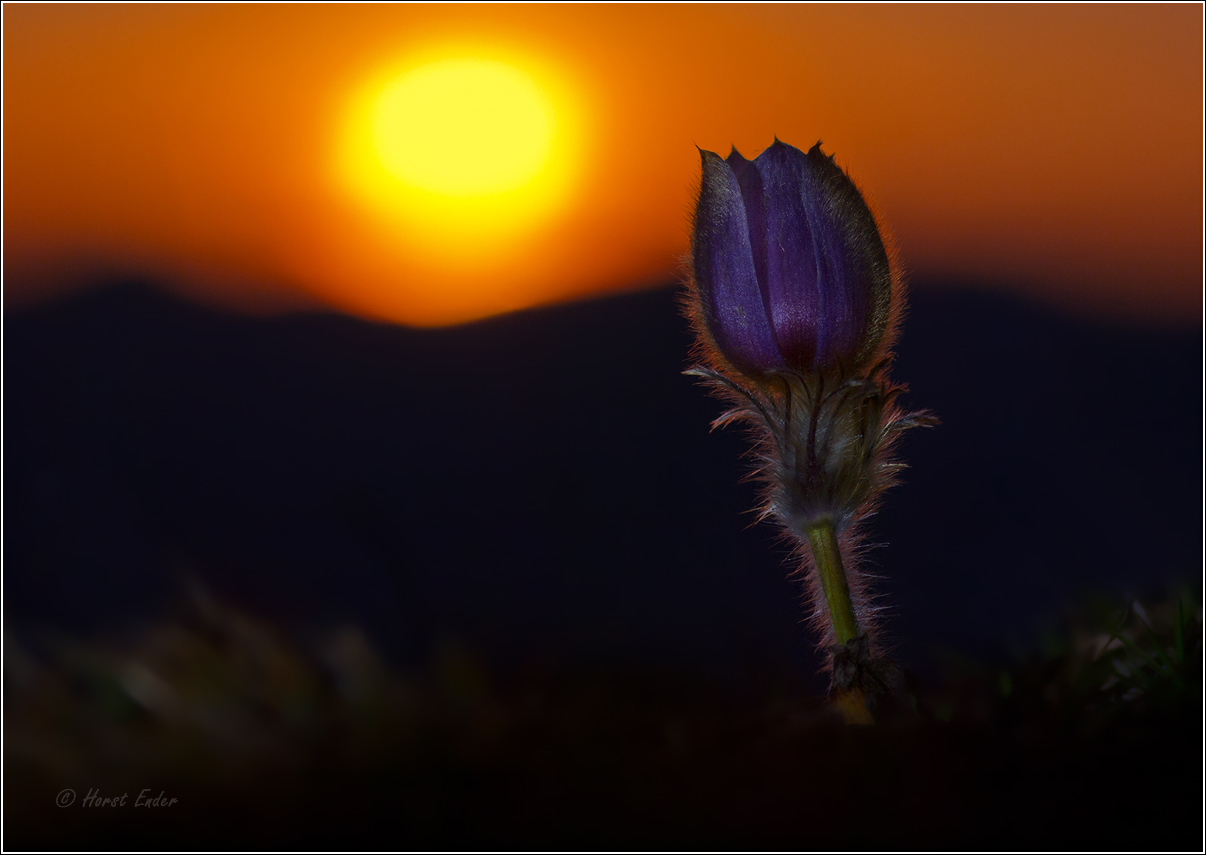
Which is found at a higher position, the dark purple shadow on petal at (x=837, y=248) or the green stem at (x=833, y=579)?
the dark purple shadow on petal at (x=837, y=248)

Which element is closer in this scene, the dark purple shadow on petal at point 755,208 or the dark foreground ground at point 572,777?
the dark foreground ground at point 572,777

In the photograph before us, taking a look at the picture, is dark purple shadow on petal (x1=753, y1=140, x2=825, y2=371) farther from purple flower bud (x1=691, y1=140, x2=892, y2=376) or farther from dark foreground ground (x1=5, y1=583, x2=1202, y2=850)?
dark foreground ground (x1=5, y1=583, x2=1202, y2=850)

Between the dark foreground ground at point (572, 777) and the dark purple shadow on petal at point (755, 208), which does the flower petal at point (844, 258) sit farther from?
the dark foreground ground at point (572, 777)

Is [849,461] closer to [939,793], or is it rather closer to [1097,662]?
[1097,662]

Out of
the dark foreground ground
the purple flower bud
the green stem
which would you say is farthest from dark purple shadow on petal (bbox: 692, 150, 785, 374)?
the dark foreground ground

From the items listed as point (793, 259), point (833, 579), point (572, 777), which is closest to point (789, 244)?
point (793, 259)

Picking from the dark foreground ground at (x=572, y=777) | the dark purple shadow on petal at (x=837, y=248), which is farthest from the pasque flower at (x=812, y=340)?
the dark foreground ground at (x=572, y=777)

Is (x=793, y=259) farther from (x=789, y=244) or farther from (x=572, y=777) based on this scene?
(x=572, y=777)

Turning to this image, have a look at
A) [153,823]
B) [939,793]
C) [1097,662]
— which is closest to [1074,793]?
[939,793]
